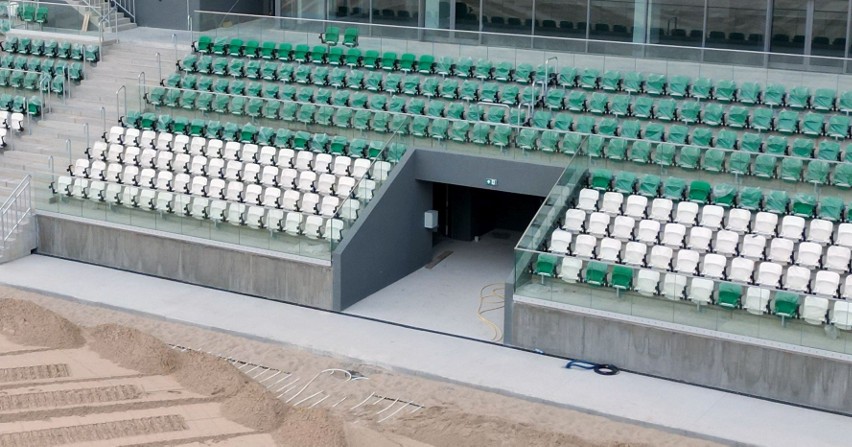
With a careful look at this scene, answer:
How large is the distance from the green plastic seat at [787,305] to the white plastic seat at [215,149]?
1259 centimetres

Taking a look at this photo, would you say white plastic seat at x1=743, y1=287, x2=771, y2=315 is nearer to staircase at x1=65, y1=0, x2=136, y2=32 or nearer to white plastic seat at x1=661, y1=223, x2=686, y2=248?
white plastic seat at x1=661, y1=223, x2=686, y2=248

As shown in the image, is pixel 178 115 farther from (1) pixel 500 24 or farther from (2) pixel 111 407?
(2) pixel 111 407

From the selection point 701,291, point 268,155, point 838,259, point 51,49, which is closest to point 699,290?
point 701,291

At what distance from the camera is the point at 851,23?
30.1 meters

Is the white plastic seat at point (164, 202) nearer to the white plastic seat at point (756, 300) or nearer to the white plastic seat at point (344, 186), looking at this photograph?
the white plastic seat at point (344, 186)

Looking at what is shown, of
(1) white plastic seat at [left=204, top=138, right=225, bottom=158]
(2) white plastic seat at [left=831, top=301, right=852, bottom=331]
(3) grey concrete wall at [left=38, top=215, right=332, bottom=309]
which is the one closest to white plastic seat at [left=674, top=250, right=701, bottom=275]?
(2) white plastic seat at [left=831, top=301, right=852, bottom=331]

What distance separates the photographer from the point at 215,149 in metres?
30.1

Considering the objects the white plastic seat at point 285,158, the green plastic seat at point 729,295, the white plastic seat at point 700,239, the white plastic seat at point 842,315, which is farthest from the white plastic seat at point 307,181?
the white plastic seat at point 842,315

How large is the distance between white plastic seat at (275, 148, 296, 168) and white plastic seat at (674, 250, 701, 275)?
8710 mm

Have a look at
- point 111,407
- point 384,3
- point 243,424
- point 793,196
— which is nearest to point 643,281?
point 793,196

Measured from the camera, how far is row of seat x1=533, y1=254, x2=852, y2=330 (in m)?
22.2

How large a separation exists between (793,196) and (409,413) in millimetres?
8145

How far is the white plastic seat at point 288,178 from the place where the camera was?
94.0 ft

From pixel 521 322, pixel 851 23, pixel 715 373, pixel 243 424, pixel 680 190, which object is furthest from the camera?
pixel 851 23
